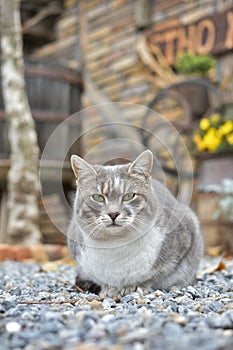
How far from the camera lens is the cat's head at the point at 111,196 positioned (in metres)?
2.02

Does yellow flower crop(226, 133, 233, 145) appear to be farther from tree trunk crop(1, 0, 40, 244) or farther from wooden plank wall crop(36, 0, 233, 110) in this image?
tree trunk crop(1, 0, 40, 244)

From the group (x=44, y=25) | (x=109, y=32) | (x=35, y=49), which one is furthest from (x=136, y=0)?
(x=35, y=49)

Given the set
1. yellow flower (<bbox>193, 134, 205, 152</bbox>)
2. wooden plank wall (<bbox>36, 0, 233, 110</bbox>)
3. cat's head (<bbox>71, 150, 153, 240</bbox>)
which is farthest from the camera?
wooden plank wall (<bbox>36, 0, 233, 110</bbox>)

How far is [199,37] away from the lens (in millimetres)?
5551

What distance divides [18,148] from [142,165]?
9.29 feet

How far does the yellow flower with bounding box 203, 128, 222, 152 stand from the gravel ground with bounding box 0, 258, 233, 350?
7.93 feet

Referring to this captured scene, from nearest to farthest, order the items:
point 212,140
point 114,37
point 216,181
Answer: point 216,181 < point 212,140 < point 114,37

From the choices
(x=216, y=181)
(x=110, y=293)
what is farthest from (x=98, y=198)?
(x=216, y=181)

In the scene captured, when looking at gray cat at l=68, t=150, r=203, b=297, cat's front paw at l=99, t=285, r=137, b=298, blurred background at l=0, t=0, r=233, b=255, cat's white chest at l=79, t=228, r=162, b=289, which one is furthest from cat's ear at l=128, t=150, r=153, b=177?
blurred background at l=0, t=0, r=233, b=255

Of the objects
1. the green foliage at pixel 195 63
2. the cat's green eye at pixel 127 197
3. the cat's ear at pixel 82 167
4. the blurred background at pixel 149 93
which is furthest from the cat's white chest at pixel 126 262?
the green foliage at pixel 195 63

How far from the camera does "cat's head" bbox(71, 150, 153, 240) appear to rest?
2.02m

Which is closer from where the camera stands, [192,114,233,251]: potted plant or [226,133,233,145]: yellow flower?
[192,114,233,251]: potted plant

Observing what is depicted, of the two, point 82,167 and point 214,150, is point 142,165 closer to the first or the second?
point 82,167

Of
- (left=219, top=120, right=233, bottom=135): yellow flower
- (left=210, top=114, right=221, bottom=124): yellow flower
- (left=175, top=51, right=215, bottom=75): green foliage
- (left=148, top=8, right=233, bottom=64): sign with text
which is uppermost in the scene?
(left=148, top=8, right=233, bottom=64): sign with text
